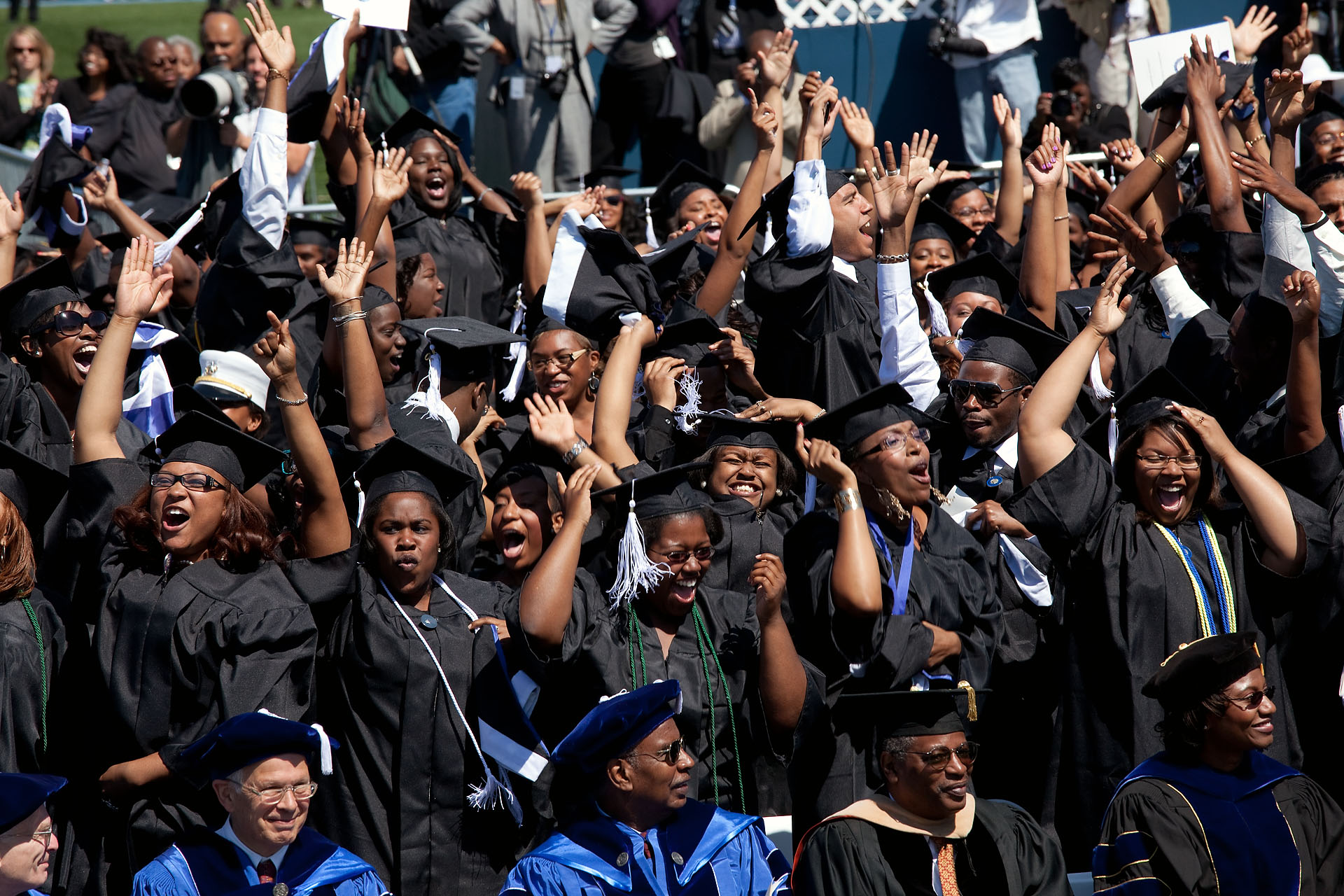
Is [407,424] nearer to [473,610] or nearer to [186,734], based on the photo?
[473,610]

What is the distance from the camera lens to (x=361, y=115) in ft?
24.3

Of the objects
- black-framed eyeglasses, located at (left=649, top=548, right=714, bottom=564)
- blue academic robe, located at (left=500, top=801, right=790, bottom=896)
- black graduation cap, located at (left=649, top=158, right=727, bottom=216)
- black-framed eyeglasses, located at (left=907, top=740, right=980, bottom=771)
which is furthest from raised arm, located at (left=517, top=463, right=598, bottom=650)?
black graduation cap, located at (left=649, top=158, right=727, bottom=216)

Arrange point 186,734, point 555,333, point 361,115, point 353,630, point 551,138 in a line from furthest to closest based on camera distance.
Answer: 1. point 551,138
2. point 361,115
3. point 555,333
4. point 353,630
5. point 186,734

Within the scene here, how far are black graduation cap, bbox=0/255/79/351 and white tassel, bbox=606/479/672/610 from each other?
2466 mm

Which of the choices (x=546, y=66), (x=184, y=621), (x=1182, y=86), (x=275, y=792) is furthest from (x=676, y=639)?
(x=546, y=66)

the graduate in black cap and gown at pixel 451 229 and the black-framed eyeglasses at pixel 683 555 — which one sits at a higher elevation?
the graduate in black cap and gown at pixel 451 229

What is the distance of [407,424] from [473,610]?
1090 mm

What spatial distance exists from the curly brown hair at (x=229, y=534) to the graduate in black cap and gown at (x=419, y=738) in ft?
0.80

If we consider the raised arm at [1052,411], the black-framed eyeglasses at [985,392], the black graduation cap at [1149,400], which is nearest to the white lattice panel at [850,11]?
the black-framed eyeglasses at [985,392]

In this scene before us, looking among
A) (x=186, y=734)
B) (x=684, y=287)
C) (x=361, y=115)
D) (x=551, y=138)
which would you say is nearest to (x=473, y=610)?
(x=186, y=734)

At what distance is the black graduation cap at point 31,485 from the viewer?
485 cm

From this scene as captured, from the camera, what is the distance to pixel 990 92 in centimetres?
1055

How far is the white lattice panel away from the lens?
12000 mm

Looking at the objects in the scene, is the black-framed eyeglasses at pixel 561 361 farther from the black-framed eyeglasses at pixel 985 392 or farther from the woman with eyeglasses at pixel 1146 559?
the woman with eyeglasses at pixel 1146 559
